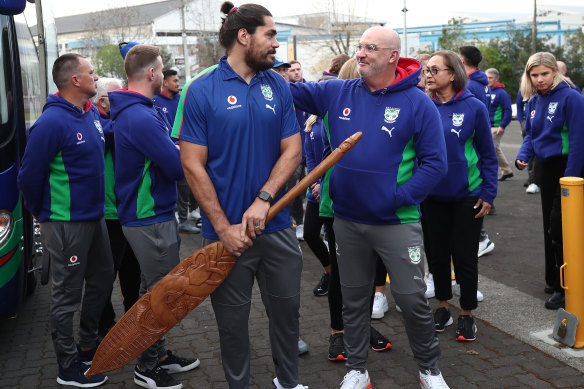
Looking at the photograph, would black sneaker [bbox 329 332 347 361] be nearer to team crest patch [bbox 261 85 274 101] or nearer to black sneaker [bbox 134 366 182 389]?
black sneaker [bbox 134 366 182 389]

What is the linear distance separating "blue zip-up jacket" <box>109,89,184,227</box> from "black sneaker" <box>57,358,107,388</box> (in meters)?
1.05

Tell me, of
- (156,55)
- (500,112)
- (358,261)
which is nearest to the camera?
(358,261)

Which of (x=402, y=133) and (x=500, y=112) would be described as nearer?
(x=402, y=133)

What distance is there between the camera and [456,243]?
4.82m

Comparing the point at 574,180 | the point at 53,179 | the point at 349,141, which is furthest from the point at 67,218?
the point at 574,180

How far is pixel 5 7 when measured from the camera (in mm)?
4086

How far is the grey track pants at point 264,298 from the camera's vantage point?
3297 millimetres

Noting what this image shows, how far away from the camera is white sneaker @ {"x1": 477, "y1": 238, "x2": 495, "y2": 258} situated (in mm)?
7187

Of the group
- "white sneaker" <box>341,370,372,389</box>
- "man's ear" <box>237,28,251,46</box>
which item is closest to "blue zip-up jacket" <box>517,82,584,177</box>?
"white sneaker" <box>341,370,372,389</box>

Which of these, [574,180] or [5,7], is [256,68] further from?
[574,180]

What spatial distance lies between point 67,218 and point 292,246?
5.59 ft

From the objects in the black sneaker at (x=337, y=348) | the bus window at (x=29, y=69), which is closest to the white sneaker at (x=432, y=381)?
the black sneaker at (x=337, y=348)

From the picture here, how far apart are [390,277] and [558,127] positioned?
248cm

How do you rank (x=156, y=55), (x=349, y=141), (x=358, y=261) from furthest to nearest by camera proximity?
(x=156, y=55), (x=358, y=261), (x=349, y=141)
